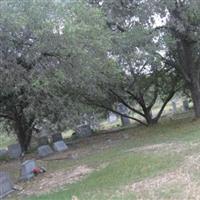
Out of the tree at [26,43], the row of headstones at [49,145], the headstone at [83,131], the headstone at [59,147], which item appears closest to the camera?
the tree at [26,43]

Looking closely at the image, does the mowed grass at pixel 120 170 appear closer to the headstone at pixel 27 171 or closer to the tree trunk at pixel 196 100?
the headstone at pixel 27 171

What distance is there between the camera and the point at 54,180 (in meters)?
11.2

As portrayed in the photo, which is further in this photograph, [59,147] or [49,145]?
[49,145]

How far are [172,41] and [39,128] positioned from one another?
367 inches

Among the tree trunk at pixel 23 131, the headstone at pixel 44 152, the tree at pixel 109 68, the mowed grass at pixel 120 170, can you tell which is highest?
the tree at pixel 109 68

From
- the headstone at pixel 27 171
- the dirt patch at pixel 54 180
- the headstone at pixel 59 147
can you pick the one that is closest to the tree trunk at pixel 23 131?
the headstone at pixel 59 147

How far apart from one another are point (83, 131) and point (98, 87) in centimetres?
529

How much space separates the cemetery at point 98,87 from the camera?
31.9 feet

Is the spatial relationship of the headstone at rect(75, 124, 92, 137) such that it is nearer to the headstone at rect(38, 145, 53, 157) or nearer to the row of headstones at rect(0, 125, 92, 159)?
the row of headstones at rect(0, 125, 92, 159)

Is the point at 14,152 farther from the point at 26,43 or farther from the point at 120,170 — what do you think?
the point at 120,170

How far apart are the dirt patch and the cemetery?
3 centimetres

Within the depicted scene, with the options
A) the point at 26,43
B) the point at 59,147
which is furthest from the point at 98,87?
the point at 26,43

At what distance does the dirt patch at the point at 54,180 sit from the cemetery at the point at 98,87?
1.2 inches

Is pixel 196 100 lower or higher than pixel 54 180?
higher
